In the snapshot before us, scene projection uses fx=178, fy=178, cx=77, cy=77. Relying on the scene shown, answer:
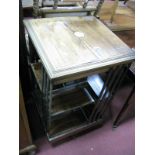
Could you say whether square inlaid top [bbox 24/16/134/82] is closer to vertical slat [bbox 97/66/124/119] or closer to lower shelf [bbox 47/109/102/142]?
vertical slat [bbox 97/66/124/119]

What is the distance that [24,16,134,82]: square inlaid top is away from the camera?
843 mm

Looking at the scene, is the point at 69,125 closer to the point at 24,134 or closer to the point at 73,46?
the point at 24,134

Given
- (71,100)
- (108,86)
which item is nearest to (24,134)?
(71,100)

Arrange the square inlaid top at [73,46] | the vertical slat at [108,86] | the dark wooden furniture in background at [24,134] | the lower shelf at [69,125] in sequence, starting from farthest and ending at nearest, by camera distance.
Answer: the lower shelf at [69,125], the vertical slat at [108,86], the dark wooden furniture in background at [24,134], the square inlaid top at [73,46]

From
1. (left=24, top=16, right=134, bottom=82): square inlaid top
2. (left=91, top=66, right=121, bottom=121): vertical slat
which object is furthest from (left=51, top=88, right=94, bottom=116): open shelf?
(left=24, top=16, right=134, bottom=82): square inlaid top

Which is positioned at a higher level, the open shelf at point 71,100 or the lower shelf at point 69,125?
the open shelf at point 71,100

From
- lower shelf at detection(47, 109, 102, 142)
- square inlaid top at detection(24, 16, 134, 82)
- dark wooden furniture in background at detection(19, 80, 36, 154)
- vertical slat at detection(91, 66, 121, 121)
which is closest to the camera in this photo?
square inlaid top at detection(24, 16, 134, 82)

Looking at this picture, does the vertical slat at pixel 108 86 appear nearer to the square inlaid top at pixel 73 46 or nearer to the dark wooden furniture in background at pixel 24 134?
the square inlaid top at pixel 73 46

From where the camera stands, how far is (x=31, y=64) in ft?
3.97

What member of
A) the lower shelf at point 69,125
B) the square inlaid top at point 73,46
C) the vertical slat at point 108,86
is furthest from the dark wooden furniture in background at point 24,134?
the vertical slat at point 108,86

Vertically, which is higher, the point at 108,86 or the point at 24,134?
the point at 108,86

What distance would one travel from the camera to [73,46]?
0.95 meters

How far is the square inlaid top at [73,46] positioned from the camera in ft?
2.77
